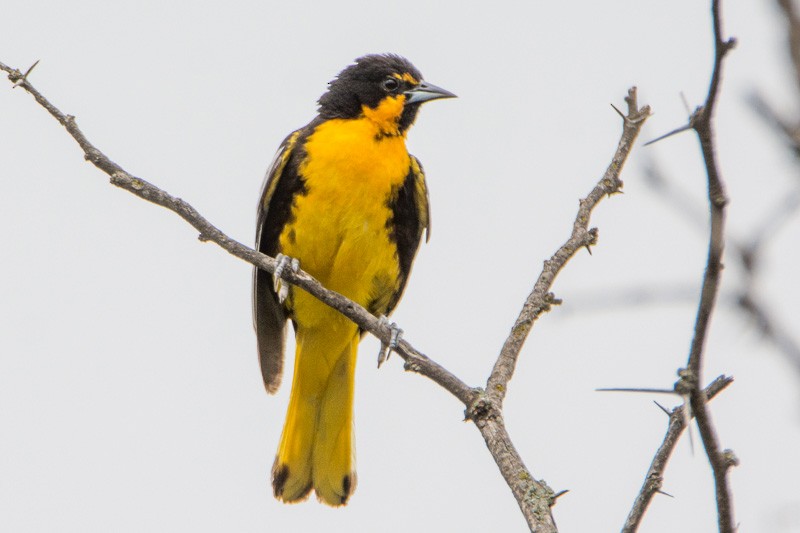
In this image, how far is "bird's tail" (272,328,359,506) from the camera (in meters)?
4.84

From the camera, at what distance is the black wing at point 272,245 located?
4664mm

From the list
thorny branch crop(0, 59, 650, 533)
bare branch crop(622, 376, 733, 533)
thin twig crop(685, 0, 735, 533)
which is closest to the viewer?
thin twig crop(685, 0, 735, 533)

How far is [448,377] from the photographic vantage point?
9.58ft

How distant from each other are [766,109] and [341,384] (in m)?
4.11

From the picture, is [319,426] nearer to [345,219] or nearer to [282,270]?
[345,219]

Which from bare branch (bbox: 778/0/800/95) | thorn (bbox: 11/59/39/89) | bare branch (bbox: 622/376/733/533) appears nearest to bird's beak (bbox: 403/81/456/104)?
thorn (bbox: 11/59/39/89)

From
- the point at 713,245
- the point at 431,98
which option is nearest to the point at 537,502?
the point at 713,245

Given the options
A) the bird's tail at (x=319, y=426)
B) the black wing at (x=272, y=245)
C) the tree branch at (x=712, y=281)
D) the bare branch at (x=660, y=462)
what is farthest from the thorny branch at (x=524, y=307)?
the bird's tail at (x=319, y=426)

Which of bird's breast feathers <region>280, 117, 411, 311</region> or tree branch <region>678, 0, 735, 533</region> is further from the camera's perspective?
bird's breast feathers <region>280, 117, 411, 311</region>

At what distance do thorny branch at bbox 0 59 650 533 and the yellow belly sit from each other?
A: 1092 millimetres

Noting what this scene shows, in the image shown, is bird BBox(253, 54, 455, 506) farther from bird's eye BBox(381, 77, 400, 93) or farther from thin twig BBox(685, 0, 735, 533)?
thin twig BBox(685, 0, 735, 533)

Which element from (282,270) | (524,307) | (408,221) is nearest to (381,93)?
(408,221)

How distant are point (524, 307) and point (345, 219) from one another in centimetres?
162

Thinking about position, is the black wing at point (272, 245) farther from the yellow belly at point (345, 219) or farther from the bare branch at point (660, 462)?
the bare branch at point (660, 462)
